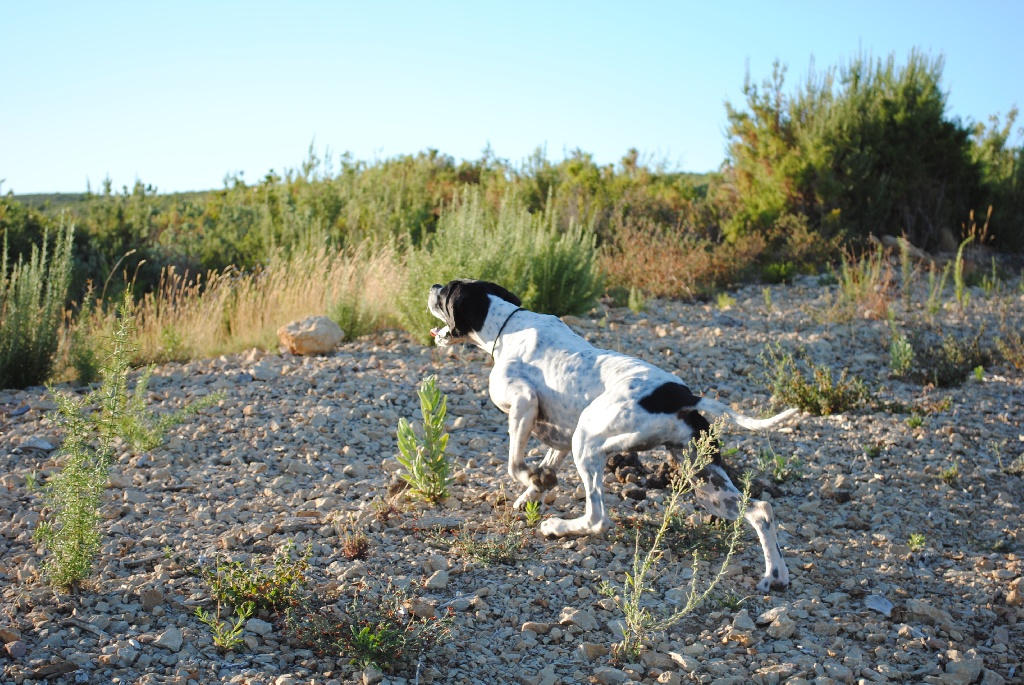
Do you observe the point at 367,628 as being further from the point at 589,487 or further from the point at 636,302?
the point at 636,302

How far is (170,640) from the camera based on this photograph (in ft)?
11.5

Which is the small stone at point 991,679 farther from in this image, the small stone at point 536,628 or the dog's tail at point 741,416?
the small stone at point 536,628

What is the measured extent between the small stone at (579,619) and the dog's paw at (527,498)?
1.00 m

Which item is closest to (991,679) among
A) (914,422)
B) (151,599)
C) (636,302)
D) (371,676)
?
(371,676)

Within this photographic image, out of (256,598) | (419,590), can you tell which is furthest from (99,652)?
(419,590)

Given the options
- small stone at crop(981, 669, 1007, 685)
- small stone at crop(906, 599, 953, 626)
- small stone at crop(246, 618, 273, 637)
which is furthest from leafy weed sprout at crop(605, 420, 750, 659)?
small stone at crop(246, 618, 273, 637)

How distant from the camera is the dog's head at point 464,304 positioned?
5.16m

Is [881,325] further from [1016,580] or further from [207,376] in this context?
[207,376]

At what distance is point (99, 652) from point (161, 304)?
690cm

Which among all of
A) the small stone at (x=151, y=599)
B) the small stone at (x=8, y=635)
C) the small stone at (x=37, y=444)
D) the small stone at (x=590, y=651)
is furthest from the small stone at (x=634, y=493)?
the small stone at (x=37, y=444)

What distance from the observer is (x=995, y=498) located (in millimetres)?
5559

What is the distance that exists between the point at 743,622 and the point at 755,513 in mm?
532

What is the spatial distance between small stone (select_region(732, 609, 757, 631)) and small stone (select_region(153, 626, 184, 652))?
2.34 meters

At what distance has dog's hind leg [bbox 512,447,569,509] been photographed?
4867 mm
